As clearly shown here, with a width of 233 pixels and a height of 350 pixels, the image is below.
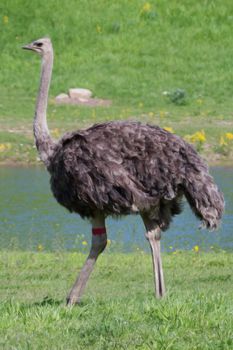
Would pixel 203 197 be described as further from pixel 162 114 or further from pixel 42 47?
pixel 162 114

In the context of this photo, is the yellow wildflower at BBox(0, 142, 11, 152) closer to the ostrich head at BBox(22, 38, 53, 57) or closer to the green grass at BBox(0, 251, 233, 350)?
the ostrich head at BBox(22, 38, 53, 57)

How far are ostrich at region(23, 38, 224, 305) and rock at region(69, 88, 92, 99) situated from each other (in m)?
16.7

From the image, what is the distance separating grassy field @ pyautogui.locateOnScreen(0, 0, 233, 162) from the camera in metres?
22.6

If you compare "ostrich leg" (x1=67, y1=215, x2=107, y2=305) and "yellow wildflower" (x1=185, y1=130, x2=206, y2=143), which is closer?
"ostrich leg" (x1=67, y1=215, x2=107, y2=305)

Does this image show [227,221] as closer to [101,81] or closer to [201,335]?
[201,335]

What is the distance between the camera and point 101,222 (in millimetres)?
8414

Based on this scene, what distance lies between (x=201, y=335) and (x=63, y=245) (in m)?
7.31

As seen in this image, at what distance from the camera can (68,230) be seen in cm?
1438

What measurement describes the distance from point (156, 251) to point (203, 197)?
0.61 m

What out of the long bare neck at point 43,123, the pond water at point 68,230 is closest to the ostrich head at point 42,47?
the long bare neck at point 43,123

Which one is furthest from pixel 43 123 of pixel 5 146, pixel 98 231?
pixel 5 146

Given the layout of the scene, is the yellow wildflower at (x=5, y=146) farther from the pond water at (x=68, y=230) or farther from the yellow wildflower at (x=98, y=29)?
the yellow wildflower at (x=98, y=29)

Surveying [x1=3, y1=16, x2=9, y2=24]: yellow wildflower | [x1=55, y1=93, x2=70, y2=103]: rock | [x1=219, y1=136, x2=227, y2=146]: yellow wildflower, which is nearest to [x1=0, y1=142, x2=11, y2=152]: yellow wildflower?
[x1=55, y1=93, x2=70, y2=103]: rock

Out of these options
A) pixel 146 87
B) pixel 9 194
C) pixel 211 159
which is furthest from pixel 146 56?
pixel 9 194
